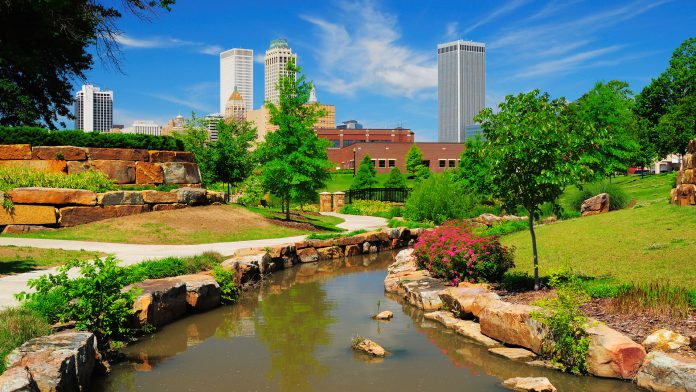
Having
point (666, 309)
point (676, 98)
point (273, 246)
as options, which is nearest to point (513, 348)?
point (666, 309)

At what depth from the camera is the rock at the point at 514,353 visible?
25.8ft

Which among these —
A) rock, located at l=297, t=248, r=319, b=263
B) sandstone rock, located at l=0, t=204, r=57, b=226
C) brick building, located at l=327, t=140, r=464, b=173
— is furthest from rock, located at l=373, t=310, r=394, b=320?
brick building, located at l=327, t=140, r=464, b=173

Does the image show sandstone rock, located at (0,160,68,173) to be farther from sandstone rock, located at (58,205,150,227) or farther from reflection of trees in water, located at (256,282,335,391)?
reflection of trees in water, located at (256,282,335,391)

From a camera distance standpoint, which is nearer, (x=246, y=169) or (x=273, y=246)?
(x=273, y=246)

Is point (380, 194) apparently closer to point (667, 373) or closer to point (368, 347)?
point (368, 347)

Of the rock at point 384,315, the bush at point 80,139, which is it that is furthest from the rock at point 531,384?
the bush at point 80,139

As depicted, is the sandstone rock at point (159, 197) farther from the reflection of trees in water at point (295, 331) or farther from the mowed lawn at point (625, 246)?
the mowed lawn at point (625, 246)

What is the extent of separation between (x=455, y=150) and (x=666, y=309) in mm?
89735

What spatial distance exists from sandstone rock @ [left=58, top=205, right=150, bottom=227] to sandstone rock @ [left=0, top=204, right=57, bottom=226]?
36 cm

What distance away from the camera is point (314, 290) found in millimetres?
13328

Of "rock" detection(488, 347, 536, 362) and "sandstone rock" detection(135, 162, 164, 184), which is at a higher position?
"sandstone rock" detection(135, 162, 164, 184)

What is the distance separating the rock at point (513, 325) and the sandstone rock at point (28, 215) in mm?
15023

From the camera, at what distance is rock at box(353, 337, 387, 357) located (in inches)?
316

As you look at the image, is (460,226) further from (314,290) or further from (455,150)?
(455,150)
